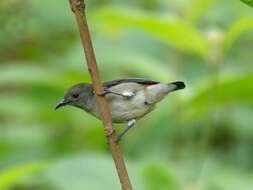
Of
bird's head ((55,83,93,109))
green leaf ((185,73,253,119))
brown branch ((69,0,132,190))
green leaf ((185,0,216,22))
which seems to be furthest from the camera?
green leaf ((185,0,216,22))

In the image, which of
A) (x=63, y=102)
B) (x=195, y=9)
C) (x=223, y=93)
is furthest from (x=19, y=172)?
(x=195, y=9)

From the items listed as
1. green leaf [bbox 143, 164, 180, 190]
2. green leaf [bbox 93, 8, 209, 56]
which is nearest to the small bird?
green leaf [bbox 143, 164, 180, 190]

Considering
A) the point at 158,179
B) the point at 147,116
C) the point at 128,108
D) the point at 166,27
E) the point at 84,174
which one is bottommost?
the point at 147,116

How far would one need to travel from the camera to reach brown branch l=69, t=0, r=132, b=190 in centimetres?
282

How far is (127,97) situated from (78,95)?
243 mm

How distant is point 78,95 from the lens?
12.8 ft

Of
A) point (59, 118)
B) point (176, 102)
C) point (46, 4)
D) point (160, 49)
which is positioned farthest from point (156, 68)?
point (46, 4)

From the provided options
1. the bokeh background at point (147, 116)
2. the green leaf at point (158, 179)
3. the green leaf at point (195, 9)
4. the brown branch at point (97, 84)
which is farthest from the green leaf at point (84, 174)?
the brown branch at point (97, 84)

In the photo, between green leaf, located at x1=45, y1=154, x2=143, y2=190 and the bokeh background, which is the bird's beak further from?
green leaf, located at x1=45, y1=154, x2=143, y2=190

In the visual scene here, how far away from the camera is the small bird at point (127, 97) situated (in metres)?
3.71

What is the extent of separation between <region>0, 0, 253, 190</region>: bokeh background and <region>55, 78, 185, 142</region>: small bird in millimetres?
286

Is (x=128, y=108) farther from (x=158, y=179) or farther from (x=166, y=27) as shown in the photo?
(x=166, y=27)

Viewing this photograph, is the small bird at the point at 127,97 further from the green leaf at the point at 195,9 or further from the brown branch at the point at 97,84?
the green leaf at the point at 195,9

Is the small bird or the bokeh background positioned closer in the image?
the small bird
